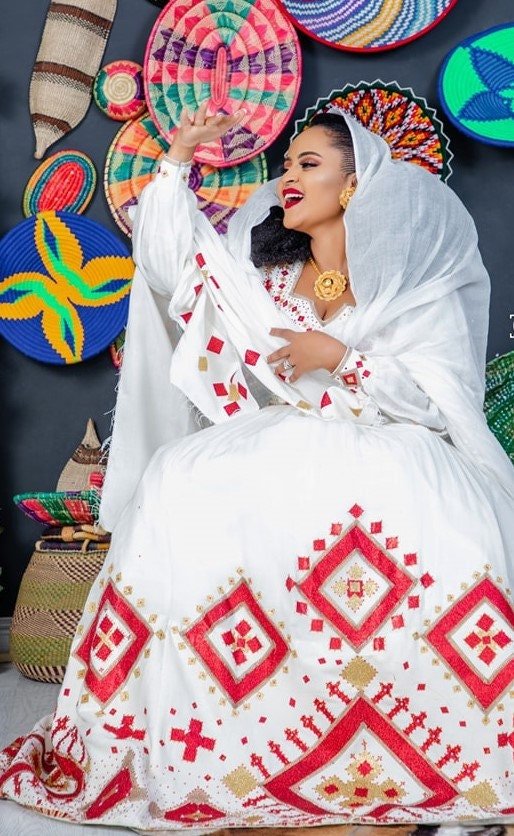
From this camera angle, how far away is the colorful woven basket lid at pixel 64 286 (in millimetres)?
3455

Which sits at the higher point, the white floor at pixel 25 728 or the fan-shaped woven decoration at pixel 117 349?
the fan-shaped woven decoration at pixel 117 349

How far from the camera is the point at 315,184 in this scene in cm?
265

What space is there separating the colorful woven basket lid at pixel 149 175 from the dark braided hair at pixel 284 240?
2.37 feet

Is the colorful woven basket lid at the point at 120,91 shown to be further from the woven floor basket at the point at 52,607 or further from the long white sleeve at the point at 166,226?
the woven floor basket at the point at 52,607

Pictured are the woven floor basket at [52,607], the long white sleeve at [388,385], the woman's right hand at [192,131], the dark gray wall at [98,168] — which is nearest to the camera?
the long white sleeve at [388,385]

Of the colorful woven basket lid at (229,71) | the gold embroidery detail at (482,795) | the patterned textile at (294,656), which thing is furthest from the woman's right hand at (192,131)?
the gold embroidery detail at (482,795)

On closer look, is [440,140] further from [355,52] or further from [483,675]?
[483,675]

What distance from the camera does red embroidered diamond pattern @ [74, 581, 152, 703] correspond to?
202 cm

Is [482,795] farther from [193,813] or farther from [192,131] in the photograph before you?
[192,131]

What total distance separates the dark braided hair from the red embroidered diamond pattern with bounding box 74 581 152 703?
1087 mm

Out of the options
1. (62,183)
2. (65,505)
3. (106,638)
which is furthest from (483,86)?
(106,638)

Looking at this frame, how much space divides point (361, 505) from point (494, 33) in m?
2.15

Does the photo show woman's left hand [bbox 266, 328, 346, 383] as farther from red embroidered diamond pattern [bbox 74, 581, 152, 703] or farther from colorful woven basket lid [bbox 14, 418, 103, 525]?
colorful woven basket lid [bbox 14, 418, 103, 525]

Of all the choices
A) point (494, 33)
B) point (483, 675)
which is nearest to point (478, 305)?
point (483, 675)
